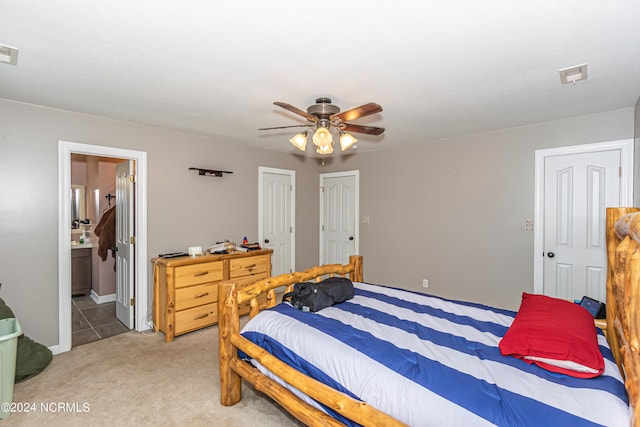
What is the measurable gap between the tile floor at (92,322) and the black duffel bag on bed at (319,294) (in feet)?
7.96

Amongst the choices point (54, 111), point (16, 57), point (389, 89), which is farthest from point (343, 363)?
point (54, 111)

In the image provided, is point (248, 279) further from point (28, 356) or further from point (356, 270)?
point (28, 356)

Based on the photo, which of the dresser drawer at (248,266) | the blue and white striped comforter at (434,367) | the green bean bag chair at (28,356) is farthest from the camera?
the dresser drawer at (248,266)

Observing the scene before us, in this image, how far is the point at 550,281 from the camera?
3477mm

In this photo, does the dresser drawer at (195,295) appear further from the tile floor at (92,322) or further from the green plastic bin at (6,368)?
the green plastic bin at (6,368)

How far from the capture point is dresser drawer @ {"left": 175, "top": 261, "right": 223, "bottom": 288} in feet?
11.2

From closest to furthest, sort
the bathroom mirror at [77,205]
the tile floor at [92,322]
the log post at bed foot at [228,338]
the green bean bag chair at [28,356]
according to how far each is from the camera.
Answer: the log post at bed foot at [228,338], the green bean bag chair at [28,356], the tile floor at [92,322], the bathroom mirror at [77,205]

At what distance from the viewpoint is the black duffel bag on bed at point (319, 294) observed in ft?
7.81

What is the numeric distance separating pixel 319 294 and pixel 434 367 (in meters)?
1.09

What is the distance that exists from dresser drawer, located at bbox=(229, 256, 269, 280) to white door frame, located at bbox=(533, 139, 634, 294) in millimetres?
3270

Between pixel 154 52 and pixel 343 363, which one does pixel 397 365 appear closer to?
pixel 343 363

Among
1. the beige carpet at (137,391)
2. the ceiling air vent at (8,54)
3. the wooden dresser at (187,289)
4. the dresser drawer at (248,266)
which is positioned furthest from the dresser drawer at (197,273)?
the ceiling air vent at (8,54)

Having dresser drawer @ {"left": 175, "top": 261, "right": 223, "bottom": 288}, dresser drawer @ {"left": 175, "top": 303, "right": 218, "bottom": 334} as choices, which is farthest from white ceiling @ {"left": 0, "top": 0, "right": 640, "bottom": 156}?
dresser drawer @ {"left": 175, "top": 303, "right": 218, "bottom": 334}

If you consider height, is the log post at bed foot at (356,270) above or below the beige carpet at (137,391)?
above
